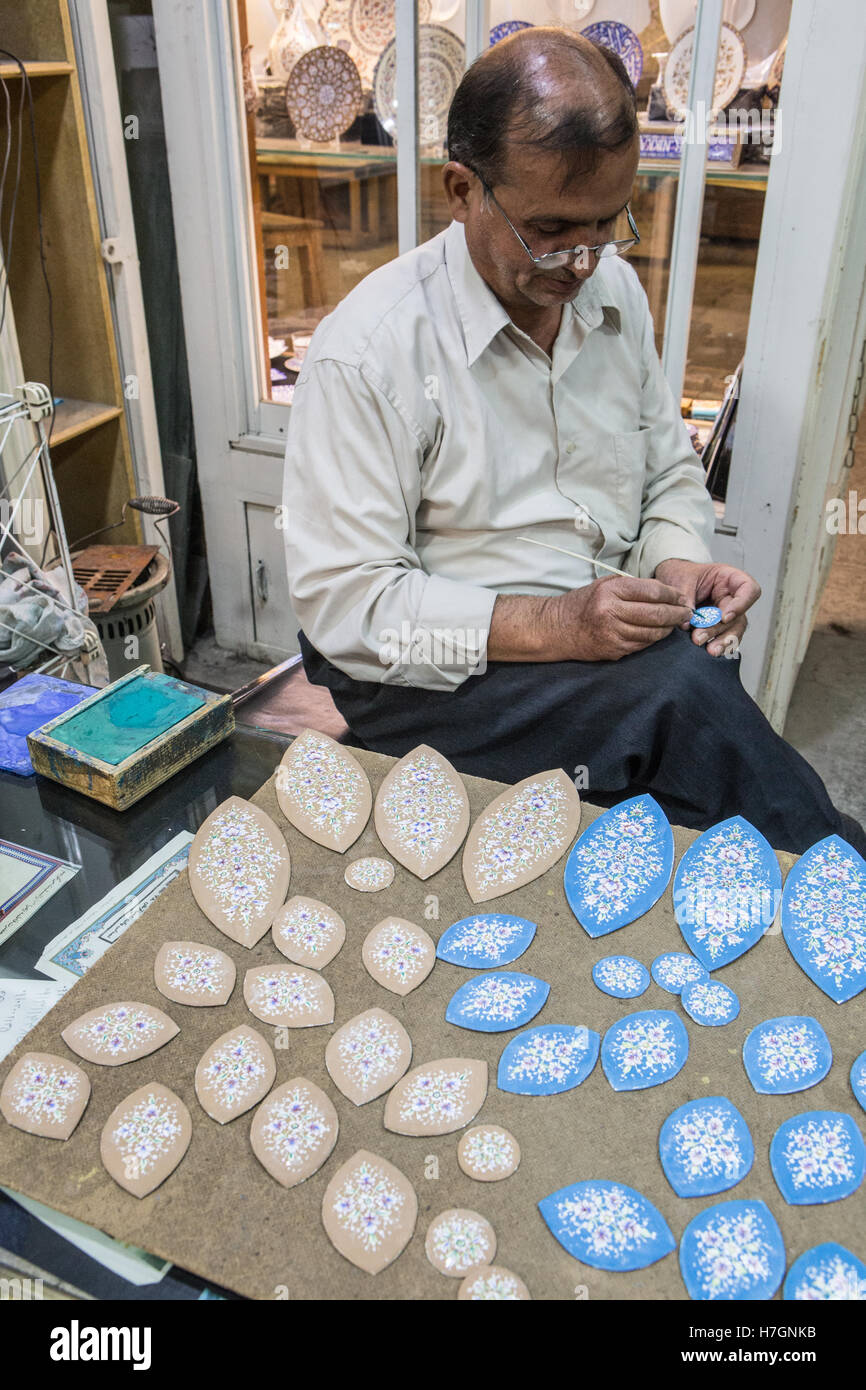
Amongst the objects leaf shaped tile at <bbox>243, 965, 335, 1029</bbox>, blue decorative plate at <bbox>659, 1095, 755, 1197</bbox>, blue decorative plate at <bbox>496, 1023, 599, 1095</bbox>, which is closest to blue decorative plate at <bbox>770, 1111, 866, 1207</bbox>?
blue decorative plate at <bbox>659, 1095, 755, 1197</bbox>

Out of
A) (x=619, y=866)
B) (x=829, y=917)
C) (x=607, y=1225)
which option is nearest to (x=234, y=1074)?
(x=607, y=1225)

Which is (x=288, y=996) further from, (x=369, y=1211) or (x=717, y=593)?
(x=717, y=593)

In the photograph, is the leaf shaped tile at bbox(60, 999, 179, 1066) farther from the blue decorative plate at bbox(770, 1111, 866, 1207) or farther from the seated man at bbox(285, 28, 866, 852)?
the seated man at bbox(285, 28, 866, 852)

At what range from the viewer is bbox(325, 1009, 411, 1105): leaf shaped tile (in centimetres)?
79

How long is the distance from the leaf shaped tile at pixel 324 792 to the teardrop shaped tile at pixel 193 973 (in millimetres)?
168

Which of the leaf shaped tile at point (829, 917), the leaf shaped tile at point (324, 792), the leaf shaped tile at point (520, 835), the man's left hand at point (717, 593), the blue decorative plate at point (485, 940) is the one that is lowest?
the blue decorative plate at point (485, 940)

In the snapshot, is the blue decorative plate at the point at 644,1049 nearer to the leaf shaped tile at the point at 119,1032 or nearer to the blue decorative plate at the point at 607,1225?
the blue decorative plate at the point at 607,1225

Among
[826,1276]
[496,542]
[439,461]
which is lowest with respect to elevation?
[826,1276]

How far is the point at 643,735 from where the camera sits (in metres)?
1.30

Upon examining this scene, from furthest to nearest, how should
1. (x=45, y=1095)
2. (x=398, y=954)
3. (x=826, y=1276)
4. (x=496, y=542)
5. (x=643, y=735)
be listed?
(x=496, y=542), (x=643, y=735), (x=398, y=954), (x=45, y=1095), (x=826, y=1276)

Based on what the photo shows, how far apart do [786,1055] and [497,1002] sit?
227 millimetres

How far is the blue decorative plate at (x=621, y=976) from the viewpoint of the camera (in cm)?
86

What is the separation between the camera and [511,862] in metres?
0.99

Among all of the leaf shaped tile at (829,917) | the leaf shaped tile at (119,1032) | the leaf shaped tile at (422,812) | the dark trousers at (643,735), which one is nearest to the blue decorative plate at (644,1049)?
the leaf shaped tile at (829,917)
